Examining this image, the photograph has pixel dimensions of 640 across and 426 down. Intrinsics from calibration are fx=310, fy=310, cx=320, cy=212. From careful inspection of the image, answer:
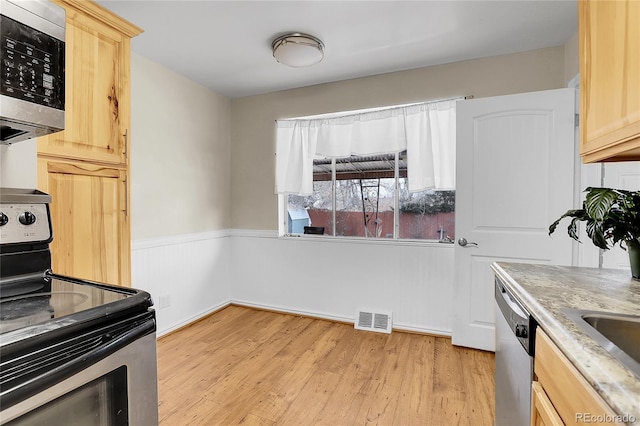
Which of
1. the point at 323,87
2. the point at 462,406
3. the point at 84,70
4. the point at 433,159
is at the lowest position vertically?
the point at 462,406

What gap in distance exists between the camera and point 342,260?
312 centimetres

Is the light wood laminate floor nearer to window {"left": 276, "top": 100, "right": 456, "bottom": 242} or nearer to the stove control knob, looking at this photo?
window {"left": 276, "top": 100, "right": 456, "bottom": 242}

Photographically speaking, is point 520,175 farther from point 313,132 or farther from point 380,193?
point 313,132

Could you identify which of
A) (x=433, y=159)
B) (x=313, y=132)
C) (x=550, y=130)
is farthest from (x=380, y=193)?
(x=550, y=130)

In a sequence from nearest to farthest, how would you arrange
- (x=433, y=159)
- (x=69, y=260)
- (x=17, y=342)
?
(x=17, y=342), (x=69, y=260), (x=433, y=159)

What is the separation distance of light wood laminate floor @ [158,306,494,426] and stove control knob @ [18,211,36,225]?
4.02 ft

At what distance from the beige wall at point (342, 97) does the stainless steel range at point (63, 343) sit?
2388 mm

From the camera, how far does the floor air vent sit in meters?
2.87

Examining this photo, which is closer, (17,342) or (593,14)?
(17,342)

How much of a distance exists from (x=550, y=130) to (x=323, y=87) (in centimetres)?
200

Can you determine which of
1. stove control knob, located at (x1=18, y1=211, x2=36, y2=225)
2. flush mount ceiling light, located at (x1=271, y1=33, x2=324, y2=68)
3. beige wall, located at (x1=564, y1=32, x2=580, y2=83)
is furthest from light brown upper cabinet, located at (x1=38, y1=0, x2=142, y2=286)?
beige wall, located at (x1=564, y1=32, x2=580, y2=83)

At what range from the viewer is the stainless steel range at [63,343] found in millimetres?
678

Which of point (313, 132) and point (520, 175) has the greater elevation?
point (313, 132)

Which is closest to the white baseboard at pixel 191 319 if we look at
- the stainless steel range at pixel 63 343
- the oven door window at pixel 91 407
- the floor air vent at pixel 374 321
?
the floor air vent at pixel 374 321
